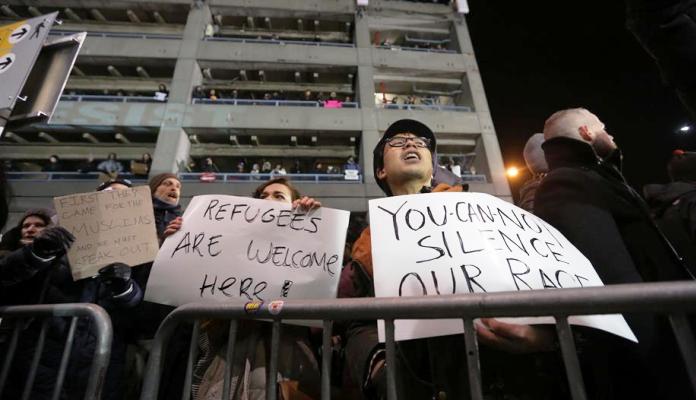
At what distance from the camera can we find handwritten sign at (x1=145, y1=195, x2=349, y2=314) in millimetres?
1438

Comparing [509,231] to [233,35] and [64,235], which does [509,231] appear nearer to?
[64,235]

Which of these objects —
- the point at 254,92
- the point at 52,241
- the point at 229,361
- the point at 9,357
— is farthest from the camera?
the point at 254,92

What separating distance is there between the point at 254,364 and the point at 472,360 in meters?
1.02

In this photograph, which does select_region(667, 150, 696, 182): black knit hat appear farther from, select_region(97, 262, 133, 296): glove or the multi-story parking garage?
the multi-story parking garage

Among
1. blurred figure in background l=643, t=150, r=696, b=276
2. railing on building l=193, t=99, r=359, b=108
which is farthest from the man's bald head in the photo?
railing on building l=193, t=99, r=359, b=108

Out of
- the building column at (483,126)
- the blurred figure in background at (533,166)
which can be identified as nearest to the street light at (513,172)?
the building column at (483,126)

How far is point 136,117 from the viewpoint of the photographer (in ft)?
42.0

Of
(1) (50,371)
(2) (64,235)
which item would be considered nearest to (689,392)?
(2) (64,235)

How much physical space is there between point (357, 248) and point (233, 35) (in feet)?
62.1

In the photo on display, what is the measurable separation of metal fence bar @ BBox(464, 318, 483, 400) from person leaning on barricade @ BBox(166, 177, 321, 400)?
0.85 meters

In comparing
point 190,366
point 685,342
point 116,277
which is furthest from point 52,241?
point 685,342

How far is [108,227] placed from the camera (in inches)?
68.4

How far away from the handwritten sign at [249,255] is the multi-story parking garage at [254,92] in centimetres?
1024

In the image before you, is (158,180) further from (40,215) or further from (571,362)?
(571,362)
